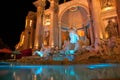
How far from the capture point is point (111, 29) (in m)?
Answer: 12.1

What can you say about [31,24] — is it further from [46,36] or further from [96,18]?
[96,18]

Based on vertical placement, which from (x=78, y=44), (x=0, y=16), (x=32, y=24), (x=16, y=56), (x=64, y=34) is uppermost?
(x=0, y=16)

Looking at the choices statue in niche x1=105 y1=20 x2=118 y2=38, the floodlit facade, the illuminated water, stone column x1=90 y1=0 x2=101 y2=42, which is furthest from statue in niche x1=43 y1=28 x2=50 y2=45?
the illuminated water

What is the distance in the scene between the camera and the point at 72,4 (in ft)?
56.5

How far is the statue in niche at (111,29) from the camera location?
1191cm

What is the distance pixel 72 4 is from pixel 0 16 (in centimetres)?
1262

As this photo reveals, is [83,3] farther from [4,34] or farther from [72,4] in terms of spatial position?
Result: [4,34]

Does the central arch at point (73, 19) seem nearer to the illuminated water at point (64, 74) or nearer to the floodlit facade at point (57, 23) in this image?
the floodlit facade at point (57, 23)

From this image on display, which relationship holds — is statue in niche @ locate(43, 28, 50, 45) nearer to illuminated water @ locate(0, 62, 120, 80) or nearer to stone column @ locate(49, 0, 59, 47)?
stone column @ locate(49, 0, 59, 47)

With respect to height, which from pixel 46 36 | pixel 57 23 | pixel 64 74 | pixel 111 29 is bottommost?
pixel 64 74

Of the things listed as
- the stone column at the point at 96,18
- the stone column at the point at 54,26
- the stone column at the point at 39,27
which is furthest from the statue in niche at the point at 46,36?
the stone column at the point at 96,18

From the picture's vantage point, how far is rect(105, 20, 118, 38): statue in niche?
11.9 metres

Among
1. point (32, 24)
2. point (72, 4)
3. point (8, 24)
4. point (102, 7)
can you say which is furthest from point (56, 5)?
point (8, 24)

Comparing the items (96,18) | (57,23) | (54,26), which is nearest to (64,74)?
(96,18)
